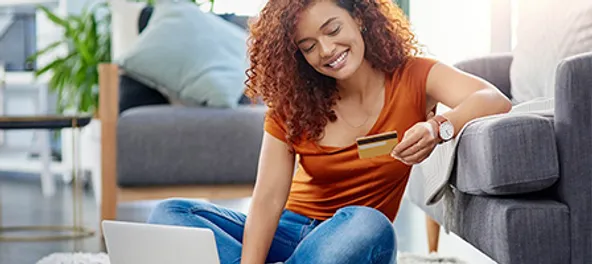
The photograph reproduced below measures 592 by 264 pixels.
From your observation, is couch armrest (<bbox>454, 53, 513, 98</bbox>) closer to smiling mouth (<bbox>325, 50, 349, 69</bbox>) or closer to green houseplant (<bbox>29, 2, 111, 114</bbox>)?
smiling mouth (<bbox>325, 50, 349, 69</bbox>)

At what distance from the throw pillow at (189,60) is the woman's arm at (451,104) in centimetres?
166

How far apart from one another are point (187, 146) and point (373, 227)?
5.44 feet

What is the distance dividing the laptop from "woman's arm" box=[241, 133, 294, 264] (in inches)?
8.0

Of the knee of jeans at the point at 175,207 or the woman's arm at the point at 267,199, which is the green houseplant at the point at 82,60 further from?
the woman's arm at the point at 267,199

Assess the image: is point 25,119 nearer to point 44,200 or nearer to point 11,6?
point 44,200

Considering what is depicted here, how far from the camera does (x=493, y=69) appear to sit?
2.49 meters

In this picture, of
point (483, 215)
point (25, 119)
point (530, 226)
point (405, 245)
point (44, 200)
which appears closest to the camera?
point (530, 226)

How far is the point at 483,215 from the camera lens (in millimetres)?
1500

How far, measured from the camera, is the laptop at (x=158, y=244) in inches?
56.2

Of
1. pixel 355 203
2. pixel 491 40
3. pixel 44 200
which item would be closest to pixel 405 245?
pixel 491 40

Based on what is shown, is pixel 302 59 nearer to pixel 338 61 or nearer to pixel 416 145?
pixel 338 61

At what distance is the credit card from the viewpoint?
146 centimetres

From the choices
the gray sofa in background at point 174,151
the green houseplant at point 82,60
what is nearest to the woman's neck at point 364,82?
the gray sofa in background at point 174,151

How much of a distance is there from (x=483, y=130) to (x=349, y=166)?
322mm
